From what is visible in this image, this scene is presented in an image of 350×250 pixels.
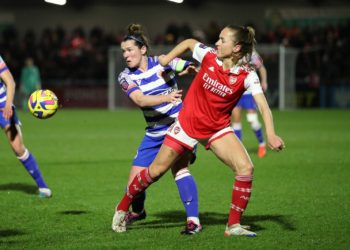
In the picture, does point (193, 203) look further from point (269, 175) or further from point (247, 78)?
point (269, 175)

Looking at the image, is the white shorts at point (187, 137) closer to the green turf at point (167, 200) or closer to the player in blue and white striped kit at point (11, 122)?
the green turf at point (167, 200)

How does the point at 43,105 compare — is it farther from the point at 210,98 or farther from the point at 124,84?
the point at 210,98

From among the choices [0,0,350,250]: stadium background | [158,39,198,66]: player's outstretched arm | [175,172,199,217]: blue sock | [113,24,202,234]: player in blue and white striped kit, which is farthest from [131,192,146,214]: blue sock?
[158,39,198,66]: player's outstretched arm

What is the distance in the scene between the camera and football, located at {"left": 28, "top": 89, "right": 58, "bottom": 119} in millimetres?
7406

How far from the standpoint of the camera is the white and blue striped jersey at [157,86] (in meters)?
6.71

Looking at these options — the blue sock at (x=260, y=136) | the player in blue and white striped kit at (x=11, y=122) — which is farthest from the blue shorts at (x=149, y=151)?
the blue sock at (x=260, y=136)

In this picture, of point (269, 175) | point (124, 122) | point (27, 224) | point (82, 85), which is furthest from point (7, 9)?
point (27, 224)

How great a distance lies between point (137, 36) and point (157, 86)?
50 cm

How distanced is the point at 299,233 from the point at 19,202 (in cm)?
345

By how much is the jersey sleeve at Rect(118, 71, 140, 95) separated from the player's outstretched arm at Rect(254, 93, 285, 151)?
45.0 inches

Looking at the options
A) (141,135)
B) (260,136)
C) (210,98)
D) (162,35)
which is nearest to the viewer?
(210,98)

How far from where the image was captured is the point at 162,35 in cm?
3062

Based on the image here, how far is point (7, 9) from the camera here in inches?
1287

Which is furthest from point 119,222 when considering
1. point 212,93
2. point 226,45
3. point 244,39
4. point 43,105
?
point 244,39
